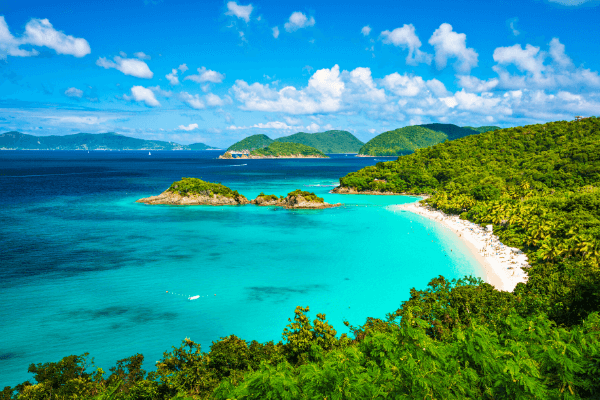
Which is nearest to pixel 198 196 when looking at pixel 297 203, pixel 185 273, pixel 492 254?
pixel 297 203

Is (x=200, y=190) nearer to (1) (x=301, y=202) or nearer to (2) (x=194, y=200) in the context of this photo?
(2) (x=194, y=200)

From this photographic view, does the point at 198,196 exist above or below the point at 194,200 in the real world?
above

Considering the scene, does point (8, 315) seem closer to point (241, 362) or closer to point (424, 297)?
point (241, 362)

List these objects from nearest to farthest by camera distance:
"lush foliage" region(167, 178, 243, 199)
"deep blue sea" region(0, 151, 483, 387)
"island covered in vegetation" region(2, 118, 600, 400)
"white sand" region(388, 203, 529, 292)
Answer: "island covered in vegetation" region(2, 118, 600, 400), "deep blue sea" region(0, 151, 483, 387), "white sand" region(388, 203, 529, 292), "lush foliage" region(167, 178, 243, 199)

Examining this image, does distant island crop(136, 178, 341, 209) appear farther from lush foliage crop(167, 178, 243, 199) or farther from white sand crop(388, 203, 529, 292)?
white sand crop(388, 203, 529, 292)

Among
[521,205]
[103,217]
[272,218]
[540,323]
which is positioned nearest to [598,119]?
[521,205]

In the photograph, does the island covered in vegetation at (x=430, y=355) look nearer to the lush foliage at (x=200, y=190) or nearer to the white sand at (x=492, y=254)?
the white sand at (x=492, y=254)

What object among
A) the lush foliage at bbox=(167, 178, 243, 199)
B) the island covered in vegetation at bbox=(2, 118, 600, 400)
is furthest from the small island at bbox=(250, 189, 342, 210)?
the island covered in vegetation at bbox=(2, 118, 600, 400)
